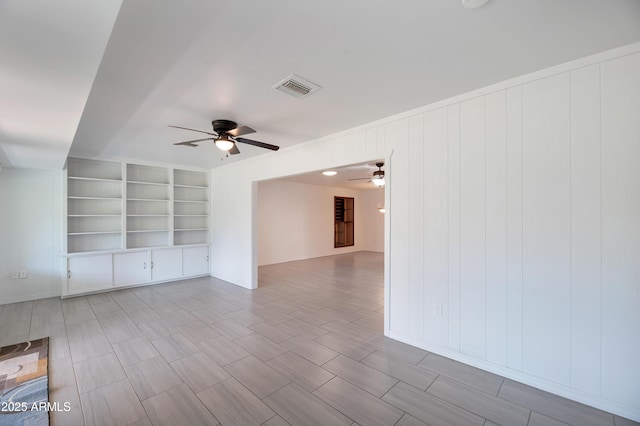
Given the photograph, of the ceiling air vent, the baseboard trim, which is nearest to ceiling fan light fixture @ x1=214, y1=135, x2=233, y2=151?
the ceiling air vent

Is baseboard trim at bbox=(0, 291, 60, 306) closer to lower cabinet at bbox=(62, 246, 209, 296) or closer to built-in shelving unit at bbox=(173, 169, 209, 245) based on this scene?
lower cabinet at bbox=(62, 246, 209, 296)

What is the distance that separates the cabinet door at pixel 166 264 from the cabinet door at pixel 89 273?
736 mm

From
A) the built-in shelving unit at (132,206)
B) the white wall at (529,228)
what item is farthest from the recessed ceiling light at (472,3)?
the built-in shelving unit at (132,206)

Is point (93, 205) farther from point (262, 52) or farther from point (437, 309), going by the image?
point (437, 309)

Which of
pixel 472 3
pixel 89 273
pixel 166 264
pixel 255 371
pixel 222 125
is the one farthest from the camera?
pixel 166 264

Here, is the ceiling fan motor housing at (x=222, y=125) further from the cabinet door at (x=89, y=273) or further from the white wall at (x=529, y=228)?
the cabinet door at (x=89, y=273)

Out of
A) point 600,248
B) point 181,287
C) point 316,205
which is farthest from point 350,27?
point 316,205

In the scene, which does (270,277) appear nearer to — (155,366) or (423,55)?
(155,366)

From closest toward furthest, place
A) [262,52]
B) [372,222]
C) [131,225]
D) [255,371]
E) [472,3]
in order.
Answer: [472,3] → [262,52] → [255,371] → [131,225] → [372,222]

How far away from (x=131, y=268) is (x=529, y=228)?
6396 millimetres

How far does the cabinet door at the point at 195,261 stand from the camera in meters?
6.09

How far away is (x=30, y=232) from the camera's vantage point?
4.71m

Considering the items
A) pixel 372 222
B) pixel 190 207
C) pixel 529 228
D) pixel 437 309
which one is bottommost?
pixel 437 309

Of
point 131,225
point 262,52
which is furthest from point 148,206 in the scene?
point 262,52
